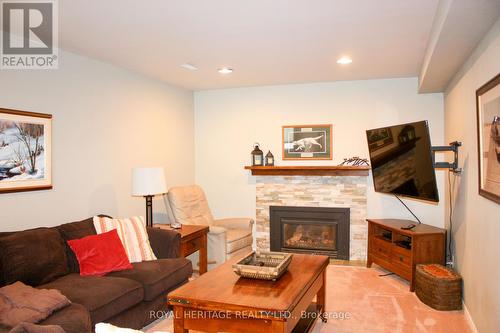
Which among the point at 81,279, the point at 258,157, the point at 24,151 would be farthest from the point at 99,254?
the point at 258,157

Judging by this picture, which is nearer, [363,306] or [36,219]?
[36,219]

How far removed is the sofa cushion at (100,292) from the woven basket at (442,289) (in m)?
2.55

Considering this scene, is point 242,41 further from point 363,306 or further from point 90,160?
point 363,306

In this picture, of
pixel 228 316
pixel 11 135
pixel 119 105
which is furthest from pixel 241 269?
pixel 119 105

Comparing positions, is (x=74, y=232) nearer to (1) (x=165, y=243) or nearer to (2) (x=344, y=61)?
(1) (x=165, y=243)

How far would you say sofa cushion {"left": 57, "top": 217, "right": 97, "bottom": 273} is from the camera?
123 inches

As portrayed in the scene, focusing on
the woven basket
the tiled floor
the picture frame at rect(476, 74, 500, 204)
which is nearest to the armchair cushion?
the tiled floor

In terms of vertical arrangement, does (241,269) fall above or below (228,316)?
above

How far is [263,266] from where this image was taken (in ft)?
9.18

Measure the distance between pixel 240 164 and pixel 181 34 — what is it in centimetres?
276

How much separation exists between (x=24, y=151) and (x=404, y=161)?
3512 millimetres

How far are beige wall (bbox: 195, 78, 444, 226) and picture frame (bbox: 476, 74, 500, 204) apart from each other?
2.19m

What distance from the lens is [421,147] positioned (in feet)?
11.4

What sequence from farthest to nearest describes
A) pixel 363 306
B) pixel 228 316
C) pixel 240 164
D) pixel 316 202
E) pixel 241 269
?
1. pixel 240 164
2. pixel 316 202
3. pixel 363 306
4. pixel 241 269
5. pixel 228 316
